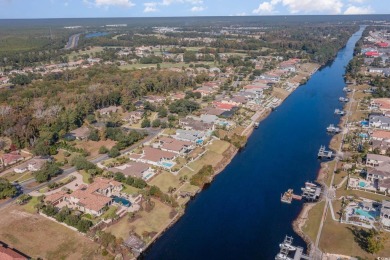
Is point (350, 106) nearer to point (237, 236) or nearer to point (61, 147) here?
point (237, 236)

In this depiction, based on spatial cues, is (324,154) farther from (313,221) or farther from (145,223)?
(145,223)

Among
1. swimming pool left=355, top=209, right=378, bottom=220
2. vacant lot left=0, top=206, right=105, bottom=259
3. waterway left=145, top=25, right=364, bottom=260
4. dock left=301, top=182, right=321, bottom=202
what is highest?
vacant lot left=0, top=206, right=105, bottom=259

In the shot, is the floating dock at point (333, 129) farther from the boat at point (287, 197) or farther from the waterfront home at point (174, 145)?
the waterfront home at point (174, 145)

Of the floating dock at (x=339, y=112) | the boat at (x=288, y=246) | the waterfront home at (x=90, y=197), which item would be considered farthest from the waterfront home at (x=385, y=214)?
the floating dock at (x=339, y=112)

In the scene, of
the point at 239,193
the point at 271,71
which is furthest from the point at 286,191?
the point at 271,71

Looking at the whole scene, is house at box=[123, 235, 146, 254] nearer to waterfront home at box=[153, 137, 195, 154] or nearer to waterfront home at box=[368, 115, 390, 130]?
waterfront home at box=[153, 137, 195, 154]

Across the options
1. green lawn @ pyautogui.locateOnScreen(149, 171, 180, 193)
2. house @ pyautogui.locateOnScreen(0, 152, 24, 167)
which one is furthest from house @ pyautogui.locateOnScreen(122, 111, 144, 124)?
green lawn @ pyautogui.locateOnScreen(149, 171, 180, 193)

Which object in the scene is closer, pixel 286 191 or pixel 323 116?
pixel 286 191
